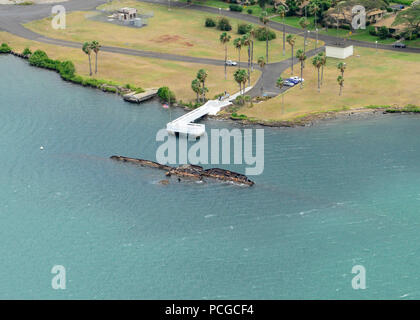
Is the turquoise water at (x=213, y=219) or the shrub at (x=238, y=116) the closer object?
the turquoise water at (x=213, y=219)

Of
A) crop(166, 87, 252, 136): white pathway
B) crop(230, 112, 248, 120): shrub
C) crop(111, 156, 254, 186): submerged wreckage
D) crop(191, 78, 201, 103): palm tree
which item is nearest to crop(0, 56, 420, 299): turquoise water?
crop(111, 156, 254, 186): submerged wreckage

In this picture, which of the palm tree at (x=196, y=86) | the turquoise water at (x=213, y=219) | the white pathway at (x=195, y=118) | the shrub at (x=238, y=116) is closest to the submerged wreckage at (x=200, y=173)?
the turquoise water at (x=213, y=219)

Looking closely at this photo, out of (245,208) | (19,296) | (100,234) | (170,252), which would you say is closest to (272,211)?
(245,208)

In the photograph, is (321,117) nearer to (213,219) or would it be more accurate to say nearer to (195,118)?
(195,118)

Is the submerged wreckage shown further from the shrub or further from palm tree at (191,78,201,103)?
palm tree at (191,78,201,103)

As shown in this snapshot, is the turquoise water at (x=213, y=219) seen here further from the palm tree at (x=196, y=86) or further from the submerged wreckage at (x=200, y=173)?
the palm tree at (x=196, y=86)
